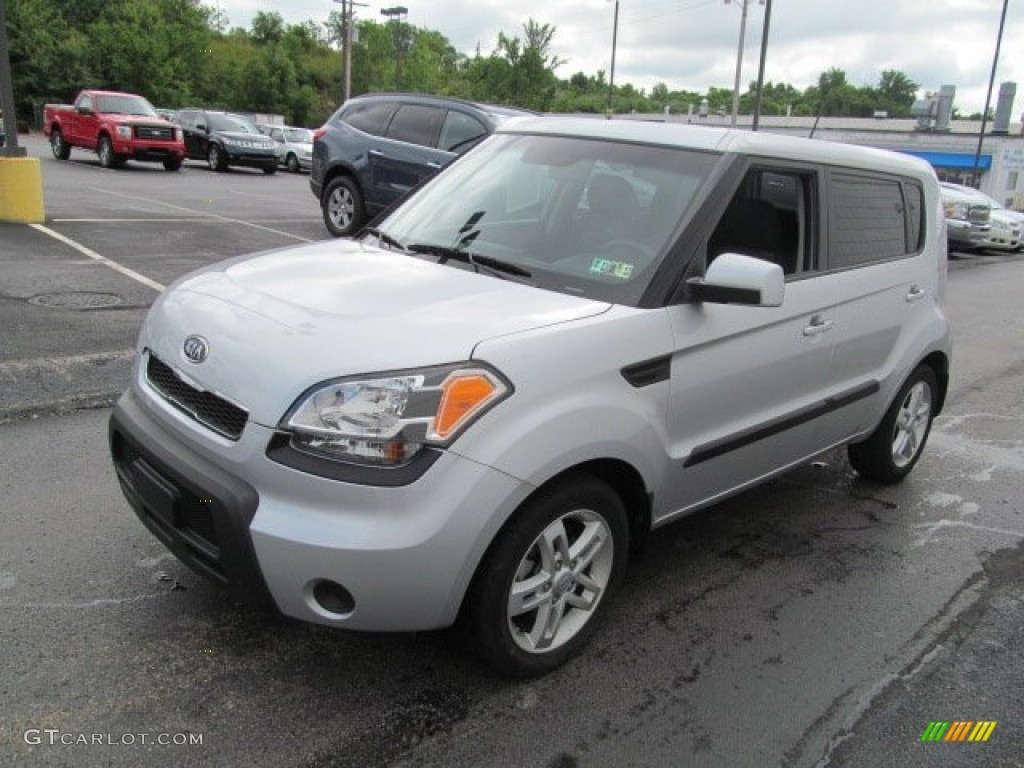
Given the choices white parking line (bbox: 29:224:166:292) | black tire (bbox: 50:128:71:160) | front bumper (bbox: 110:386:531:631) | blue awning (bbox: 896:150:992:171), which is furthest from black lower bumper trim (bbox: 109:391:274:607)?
blue awning (bbox: 896:150:992:171)

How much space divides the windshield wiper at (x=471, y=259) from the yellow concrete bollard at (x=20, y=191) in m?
8.82

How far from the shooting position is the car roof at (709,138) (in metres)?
3.49

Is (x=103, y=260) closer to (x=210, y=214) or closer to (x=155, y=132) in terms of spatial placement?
(x=210, y=214)

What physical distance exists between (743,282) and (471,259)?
1.04 m

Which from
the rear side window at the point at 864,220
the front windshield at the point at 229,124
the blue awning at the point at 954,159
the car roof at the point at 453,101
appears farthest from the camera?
the blue awning at the point at 954,159

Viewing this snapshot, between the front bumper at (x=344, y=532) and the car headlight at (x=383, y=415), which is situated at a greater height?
the car headlight at (x=383, y=415)

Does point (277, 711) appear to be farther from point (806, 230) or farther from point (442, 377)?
point (806, 230)

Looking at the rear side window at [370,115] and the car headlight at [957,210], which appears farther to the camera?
the car headlight at [957,210]

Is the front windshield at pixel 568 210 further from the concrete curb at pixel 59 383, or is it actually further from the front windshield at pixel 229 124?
the front windshield at pixel 229 124

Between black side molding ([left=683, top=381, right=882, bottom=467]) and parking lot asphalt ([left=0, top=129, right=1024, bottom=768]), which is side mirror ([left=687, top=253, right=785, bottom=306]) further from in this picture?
parking lot asphalt ([left=0, top=129, right=1024, bottom=768])

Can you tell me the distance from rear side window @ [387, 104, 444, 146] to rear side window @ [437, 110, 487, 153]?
0.12 metres

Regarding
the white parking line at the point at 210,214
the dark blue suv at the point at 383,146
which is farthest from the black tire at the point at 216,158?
the dark blue suv at the point at 383,146

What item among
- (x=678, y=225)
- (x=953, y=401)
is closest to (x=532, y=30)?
(x=953, y=401)

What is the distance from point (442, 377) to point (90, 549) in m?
1.96
